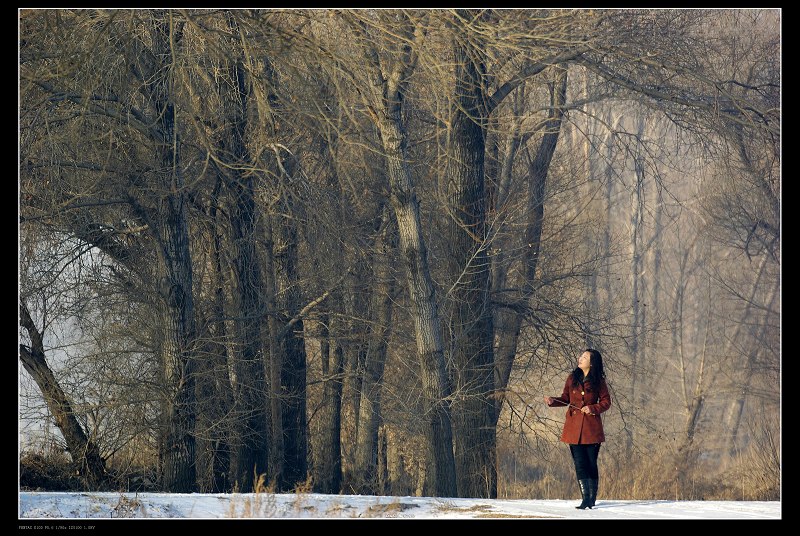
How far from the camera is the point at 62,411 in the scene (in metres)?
15.1

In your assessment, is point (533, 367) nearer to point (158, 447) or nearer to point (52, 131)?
point (158, 447)

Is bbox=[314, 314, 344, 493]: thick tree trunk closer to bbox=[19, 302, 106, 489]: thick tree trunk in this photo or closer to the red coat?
bbox=[19, 302, 106, 489]: thick tree trunk

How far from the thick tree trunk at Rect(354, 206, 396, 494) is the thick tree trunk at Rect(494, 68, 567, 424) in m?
2.14

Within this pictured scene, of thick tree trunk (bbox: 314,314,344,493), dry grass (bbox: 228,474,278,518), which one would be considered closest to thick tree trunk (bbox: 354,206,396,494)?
thick tree trunk (bbox: 314,314,344,493)

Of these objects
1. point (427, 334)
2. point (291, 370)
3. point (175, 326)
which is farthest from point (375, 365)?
point (175, 326)

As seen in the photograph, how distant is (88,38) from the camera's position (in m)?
12.4

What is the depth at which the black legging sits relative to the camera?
357 inches

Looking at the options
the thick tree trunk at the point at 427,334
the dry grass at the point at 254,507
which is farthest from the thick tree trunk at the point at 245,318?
the dry grass at the point at 254,507

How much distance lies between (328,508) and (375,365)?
10.0 m

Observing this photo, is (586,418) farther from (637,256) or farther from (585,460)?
(637,256)

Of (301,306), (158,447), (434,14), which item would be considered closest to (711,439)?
(301,306)

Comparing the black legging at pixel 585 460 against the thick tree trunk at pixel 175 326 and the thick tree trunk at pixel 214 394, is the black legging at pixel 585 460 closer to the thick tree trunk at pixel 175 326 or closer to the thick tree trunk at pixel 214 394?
the thick tree trunk at pixel 214 394

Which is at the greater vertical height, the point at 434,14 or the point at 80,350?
the point at 434,14
